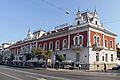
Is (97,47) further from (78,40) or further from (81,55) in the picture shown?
(78,40)

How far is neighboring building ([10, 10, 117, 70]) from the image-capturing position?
46250 millimetres

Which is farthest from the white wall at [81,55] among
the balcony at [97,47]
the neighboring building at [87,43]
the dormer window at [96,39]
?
the dormer window at [96,39]

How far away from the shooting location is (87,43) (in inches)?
1822

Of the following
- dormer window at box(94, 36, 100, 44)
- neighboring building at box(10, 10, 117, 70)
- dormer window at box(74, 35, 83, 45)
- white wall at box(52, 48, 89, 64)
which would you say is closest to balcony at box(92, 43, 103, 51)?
neighboring building at box(10, 10, 117, 70)

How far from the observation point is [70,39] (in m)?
51.5

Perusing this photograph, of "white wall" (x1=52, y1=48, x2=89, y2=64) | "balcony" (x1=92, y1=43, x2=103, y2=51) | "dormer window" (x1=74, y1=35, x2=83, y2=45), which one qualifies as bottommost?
"white wall" (x1=52, y1=48, x2=89, y2=64)

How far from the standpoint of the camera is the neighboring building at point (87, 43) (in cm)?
4625

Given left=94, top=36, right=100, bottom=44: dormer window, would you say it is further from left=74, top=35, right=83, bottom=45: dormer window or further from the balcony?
left=74, top=35, right=83, bottom=45: dormer window

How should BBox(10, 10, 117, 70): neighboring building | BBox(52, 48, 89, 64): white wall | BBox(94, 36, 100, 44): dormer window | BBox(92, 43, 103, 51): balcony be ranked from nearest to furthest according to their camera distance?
BBox(52, 48, 89, 64): white wall < BBox(10, 10, 117, 70): neighboring building < BBox(92, 43, 103, 51): balcony < BBox(94, 36, 100, 44): dormer window

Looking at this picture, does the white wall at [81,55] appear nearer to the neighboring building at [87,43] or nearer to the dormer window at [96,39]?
the neighboring building at [87,43]

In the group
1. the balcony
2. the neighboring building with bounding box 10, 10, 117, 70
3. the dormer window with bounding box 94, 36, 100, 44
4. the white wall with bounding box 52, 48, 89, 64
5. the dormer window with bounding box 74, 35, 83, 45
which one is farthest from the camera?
the dormer window with bounding box 74, 35, 83, 45

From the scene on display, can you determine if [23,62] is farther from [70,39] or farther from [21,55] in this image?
[70,39]

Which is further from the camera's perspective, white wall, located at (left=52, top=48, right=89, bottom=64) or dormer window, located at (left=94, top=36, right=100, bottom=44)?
dormer window, located at (left=94, top=36, right=100, bottom=44)

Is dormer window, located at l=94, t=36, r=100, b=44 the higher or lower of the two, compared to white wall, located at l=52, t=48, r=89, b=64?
higher
